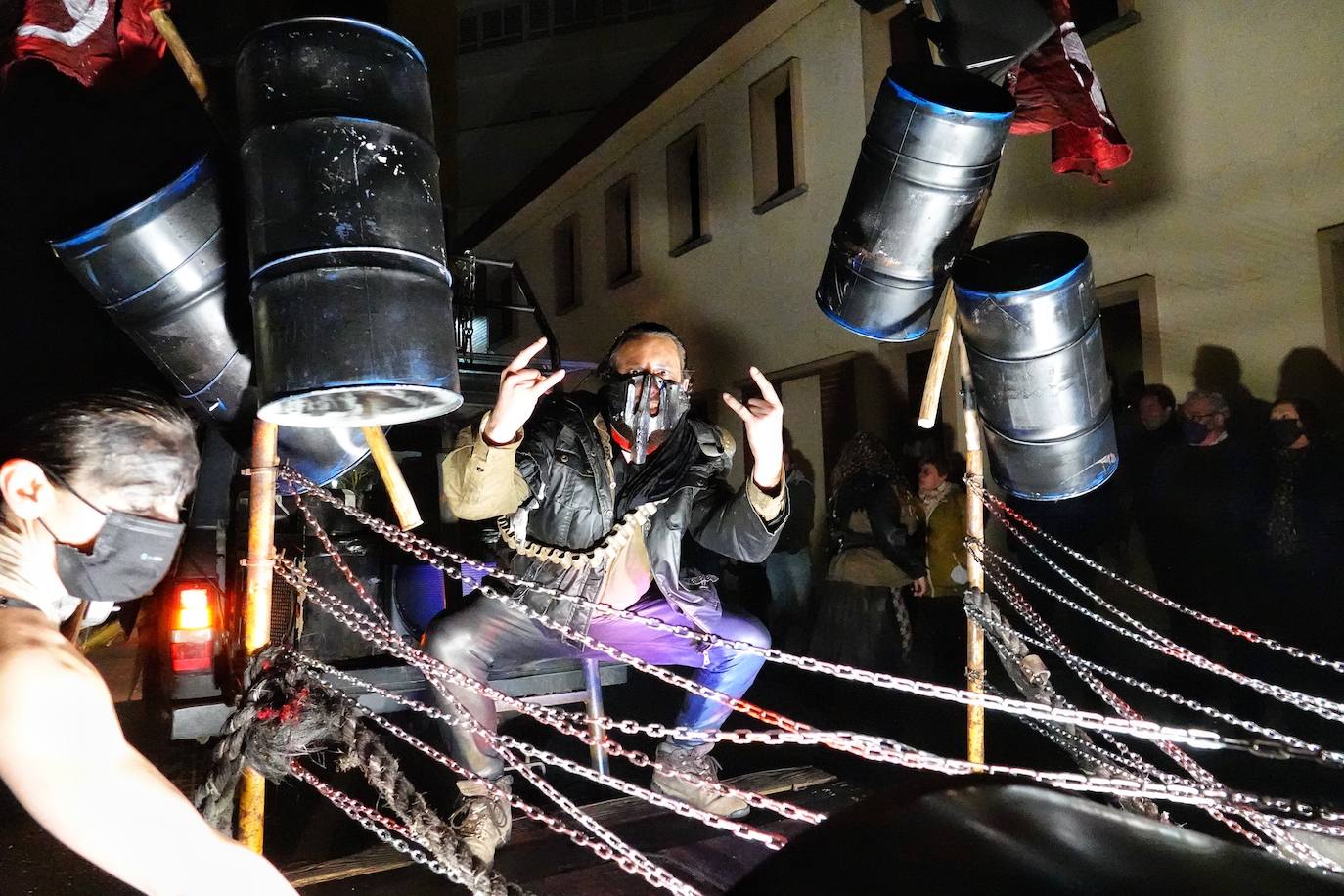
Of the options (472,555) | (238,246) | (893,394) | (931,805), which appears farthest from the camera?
(893,394)

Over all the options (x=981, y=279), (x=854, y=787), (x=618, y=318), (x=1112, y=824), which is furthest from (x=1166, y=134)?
(x=618, y=318)

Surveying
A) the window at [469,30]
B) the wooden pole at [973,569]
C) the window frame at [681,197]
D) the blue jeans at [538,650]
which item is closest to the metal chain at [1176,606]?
the wooden pole at [973,569]

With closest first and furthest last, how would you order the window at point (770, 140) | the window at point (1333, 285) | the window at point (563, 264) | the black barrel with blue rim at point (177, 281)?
the black barrel with blue rim at point (177, 281), the window at point (1333, 285), the window at point (770, 140), the window at point (563, 264)

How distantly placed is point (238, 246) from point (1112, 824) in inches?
98.3

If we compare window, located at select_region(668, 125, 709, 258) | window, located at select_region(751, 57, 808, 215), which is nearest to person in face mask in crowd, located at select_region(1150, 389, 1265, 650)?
window, located at select_region(751, 57, 808, 215)

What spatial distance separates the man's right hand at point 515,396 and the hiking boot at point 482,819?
122cm

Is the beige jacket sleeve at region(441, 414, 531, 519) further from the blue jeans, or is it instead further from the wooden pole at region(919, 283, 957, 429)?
the wooden pole at region(919, 283, 957, 429)

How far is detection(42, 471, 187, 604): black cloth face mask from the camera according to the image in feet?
5.43

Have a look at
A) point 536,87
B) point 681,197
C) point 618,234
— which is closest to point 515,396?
point 681,197

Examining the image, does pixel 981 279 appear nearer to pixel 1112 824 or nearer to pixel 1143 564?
pixel 1112 824

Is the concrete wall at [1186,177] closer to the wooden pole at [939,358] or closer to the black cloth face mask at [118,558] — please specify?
the wooden pole at [939,358]

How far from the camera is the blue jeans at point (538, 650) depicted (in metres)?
3.16

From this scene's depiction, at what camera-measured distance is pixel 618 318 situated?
1411 centimetres

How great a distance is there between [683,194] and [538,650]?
10.4 metres
